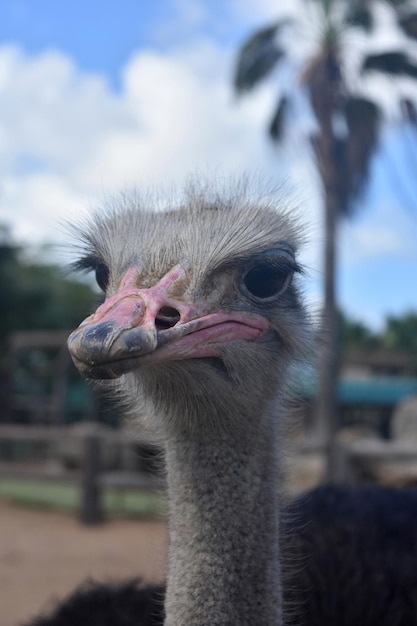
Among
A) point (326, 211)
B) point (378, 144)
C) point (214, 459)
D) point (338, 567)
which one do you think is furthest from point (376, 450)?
point (378, 144)

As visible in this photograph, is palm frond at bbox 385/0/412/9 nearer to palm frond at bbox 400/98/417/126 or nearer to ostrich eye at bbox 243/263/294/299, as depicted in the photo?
palm frond at bbox 400/98/417/126

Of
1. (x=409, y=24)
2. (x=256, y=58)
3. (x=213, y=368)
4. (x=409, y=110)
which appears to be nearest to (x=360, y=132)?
(x=409, y=110)

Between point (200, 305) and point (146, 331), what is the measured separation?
0.71 feet

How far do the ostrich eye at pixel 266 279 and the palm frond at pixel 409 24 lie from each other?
11563 mm

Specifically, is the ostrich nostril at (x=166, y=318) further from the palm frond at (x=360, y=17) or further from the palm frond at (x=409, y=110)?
the palm frond at (x=360, y=17)

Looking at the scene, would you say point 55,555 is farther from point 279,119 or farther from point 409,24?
point 409,24

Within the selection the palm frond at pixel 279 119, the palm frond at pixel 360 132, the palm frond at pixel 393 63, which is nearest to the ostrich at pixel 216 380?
the palm frond at pixel 360 132

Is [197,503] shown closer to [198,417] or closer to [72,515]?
[198,417]

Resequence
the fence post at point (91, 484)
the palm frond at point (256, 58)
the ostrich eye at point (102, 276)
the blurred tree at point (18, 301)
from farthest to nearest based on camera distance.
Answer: the blurred tree at point (18, 301), the palm frond at point (256, 58), the fence post at point (91, 484), the ostrich eye at point (102, 276)

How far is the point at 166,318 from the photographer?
1466 mm

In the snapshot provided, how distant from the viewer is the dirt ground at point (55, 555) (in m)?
4.78

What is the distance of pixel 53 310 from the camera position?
18.3m

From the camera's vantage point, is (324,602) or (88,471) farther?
(88,471)

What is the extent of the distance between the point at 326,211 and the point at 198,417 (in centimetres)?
1046
